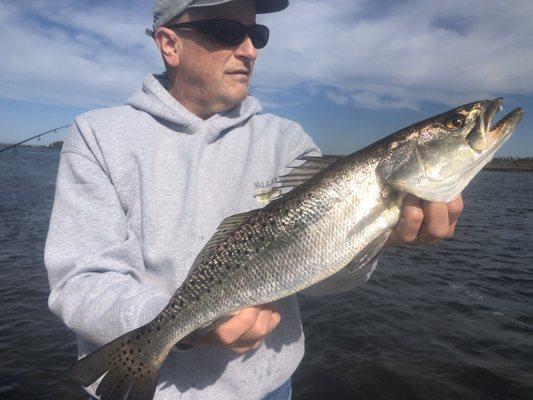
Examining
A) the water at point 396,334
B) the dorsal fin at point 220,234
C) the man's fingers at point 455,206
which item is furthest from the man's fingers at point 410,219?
the water at point 396,334

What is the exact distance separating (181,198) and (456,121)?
7.43 feet

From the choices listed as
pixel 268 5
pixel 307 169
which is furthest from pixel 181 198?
pixel 268 5

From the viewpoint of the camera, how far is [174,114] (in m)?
3.46

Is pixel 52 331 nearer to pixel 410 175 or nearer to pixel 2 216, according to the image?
pixel 410 175

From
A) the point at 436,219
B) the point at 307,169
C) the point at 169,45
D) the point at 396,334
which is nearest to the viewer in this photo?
the point at 436,219

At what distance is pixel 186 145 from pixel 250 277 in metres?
1.35

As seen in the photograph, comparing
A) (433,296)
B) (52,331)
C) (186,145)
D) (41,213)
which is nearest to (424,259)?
(433,296)

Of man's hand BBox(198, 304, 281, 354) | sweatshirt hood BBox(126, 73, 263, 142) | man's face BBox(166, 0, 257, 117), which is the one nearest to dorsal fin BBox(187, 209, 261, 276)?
man's hand BBox(198, 304, 281, 354)

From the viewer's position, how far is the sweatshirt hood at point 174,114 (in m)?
3.47

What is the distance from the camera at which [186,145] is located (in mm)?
3449

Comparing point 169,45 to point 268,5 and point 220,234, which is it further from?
point 220,234

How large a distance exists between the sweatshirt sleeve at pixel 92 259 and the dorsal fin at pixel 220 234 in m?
0.36

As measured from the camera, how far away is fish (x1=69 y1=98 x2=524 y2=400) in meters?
2.70

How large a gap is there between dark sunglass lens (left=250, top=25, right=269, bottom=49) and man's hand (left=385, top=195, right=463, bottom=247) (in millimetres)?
2097
